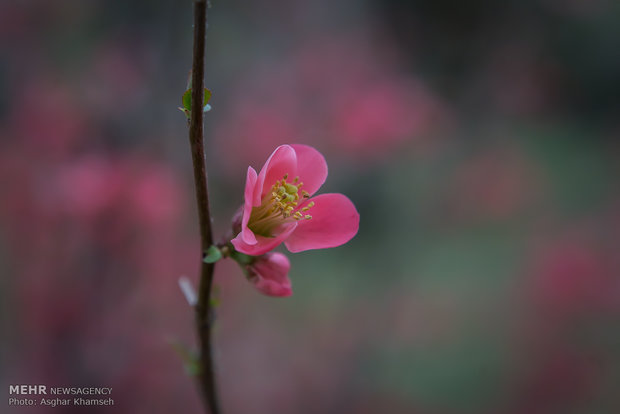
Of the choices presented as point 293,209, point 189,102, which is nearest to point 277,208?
point 293,209

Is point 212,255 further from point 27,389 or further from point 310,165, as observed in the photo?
point 27,389

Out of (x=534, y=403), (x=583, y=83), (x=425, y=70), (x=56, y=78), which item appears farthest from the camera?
(x=583, y=83)

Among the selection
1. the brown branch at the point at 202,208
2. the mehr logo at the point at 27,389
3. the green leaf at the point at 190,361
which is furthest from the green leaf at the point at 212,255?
the mehr logo at the point at 27,389

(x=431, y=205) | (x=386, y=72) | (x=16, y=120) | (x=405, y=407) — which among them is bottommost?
(x=405, y=407)

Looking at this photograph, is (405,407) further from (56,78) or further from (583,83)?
(583,83)

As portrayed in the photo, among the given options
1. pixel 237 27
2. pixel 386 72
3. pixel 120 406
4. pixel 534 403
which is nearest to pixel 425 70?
pixel 386 72

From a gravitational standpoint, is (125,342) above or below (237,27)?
below
